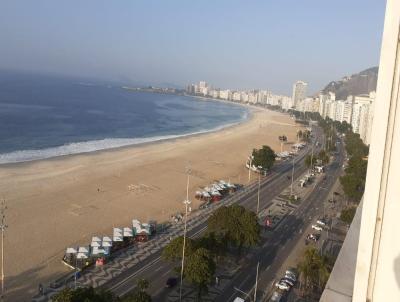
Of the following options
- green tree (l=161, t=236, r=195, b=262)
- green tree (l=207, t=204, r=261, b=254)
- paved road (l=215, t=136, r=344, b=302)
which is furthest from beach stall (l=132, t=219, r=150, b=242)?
paved road (l=215, t=136, r=344, b=302)

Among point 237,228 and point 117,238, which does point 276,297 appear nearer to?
point 237,228

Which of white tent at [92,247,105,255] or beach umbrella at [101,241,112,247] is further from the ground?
beach umbrella at [101,241,112,247]

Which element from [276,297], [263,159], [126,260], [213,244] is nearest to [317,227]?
[276,297]

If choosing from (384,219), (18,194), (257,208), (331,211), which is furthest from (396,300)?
(18,194)

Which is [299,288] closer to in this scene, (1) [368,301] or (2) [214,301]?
(2) [214,301]

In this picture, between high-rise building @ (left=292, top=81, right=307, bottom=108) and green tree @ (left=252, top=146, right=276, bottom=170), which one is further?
high-rise building @ (left=292, top=81, right=307, bottom=108)

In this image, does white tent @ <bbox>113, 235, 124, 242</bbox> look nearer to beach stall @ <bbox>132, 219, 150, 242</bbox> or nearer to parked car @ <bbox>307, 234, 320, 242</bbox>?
beach stall @ <bbox>132, 219, 150, 242</bbox>
